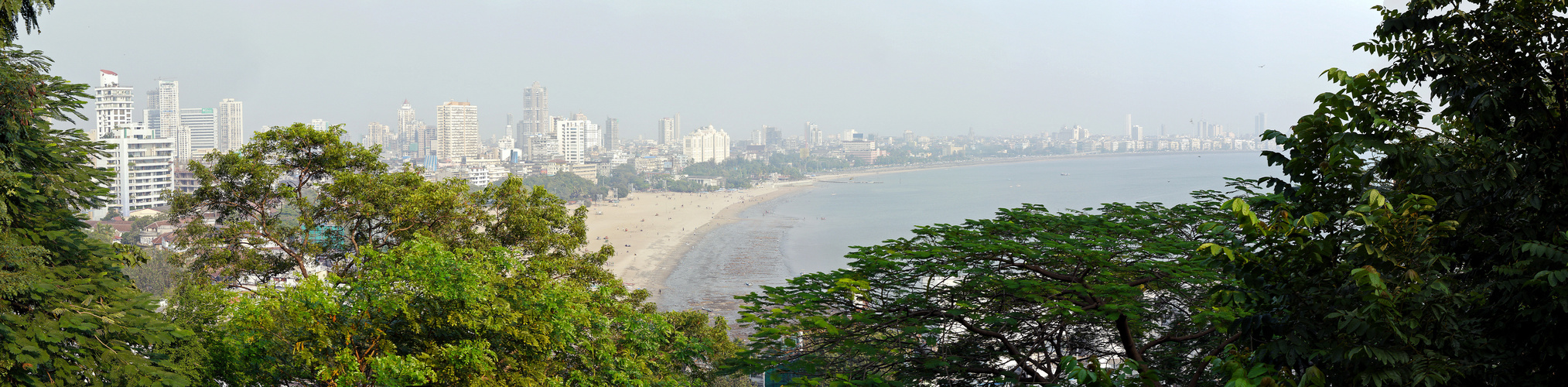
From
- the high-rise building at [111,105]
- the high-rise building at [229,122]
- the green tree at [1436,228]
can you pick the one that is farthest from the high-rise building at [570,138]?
the green tree at [1436,228]

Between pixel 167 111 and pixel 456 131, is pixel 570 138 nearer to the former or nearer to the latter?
pixel 456 131

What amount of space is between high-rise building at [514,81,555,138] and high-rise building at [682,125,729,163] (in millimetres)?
44762

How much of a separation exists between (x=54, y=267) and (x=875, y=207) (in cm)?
5399

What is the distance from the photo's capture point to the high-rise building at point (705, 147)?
121562 mm

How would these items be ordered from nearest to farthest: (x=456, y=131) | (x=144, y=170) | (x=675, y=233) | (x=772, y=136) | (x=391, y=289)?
(x=391, y=289) < (x=675, y=233) < (x=144, y=170) < (x=456, y=131) < (x=772, y=136)

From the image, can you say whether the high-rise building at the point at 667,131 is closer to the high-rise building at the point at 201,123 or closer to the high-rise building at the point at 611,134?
the high-rise building at the point at 611,134

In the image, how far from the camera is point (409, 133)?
139m

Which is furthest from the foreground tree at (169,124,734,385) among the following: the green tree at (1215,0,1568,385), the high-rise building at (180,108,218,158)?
the high-rise building at (180,108,218,158)

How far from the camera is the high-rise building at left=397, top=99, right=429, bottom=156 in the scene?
129m

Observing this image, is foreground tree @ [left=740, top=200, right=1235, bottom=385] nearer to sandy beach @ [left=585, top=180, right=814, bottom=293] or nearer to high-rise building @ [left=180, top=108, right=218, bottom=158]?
sandy beach @ [left=585, top=180, right=814, bottom=293]

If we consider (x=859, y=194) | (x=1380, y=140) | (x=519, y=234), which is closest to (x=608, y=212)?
(x=859, y=194)

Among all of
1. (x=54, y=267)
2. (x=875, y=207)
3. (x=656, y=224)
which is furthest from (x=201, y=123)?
(x=54, y=267)

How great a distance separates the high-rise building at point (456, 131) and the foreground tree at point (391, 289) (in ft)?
369

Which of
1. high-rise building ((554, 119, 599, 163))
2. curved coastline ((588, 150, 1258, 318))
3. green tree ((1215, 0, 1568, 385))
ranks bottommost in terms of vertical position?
curved coastline ((588, 150, 1258, 318))
